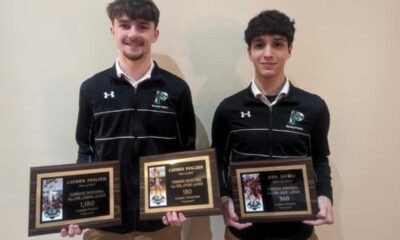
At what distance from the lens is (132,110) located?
1486 mm

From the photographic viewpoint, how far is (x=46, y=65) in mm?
1808

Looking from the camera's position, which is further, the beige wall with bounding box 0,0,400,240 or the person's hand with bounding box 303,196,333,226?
the beige wall with bounding box 0,0,400,240

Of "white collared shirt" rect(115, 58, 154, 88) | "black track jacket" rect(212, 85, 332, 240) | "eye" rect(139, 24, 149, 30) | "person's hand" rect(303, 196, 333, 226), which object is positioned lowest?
"person's hand" rect(303, 196, 333, 226)

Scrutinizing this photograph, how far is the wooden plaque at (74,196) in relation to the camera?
1347mm

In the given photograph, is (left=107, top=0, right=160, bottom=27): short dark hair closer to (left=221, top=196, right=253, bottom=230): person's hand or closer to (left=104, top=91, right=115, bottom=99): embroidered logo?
(left=104, top=91, right=115, bottom=99): embroidered logo

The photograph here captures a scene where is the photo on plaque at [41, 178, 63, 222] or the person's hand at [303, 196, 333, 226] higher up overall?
the photo on plaque at [41, 178, 63, 222]

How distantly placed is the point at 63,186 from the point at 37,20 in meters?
0.92

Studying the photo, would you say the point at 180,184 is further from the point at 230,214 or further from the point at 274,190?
the point at 274,190

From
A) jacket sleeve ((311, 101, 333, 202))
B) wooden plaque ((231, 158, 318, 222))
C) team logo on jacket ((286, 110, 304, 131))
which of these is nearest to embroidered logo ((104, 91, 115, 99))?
wooden plaque ((231, 158, 318, 222))

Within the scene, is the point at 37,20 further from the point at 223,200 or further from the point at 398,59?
the point at 398,59

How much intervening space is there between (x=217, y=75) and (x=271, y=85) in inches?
15.8

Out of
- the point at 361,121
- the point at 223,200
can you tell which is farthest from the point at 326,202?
the point at 361,121

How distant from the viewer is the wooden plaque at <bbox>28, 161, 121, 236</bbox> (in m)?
1.35

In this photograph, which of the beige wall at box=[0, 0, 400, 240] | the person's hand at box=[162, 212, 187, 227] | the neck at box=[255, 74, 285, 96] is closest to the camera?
the person's hand at box=[162, 212, 187, 227]
